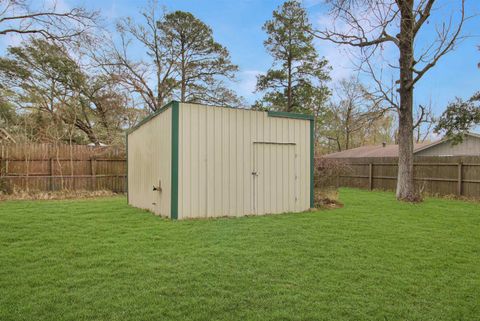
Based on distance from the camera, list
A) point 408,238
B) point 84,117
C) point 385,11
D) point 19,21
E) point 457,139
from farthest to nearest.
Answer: point 84,117 < point 457,139 < point 19,21 < point 385,11 < point 408,238

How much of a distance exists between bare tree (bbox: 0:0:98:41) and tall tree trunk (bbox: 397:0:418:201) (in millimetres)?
10427

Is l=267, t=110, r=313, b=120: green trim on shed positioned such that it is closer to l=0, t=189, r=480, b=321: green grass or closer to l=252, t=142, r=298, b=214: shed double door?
l=252, t=142, r=298, b=214: shed double door

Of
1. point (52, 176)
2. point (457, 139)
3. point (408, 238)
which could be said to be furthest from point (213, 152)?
point (457, 139)

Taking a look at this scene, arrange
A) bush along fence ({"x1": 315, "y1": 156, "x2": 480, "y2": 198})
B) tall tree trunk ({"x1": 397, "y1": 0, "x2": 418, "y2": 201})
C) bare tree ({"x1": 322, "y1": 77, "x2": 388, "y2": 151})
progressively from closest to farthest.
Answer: bush along fence ({"x1": 315, "y1": 156, "x2": 480, "y2": 198}), tall tree trunk ({"x1": 397, "y1": 0, "x2": 418, "y2": 201}), bare tree ({"x1": 322, "y1": 77, "x2": 388, "y2": 151})

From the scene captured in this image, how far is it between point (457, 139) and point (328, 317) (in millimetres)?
12692

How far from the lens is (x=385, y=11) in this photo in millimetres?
9117

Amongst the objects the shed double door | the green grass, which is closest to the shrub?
the shed double door

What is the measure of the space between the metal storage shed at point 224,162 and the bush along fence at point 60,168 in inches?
191

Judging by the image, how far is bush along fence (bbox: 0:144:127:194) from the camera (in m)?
10.8

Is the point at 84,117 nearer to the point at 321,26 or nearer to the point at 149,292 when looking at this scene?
the point at 321,26

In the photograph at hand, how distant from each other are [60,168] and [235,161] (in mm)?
8012

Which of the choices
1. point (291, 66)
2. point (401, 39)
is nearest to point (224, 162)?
point (401, 39)

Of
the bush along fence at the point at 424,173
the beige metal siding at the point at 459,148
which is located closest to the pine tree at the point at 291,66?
the bush along fence at the point at 424,173

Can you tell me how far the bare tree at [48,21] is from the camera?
10295mm
